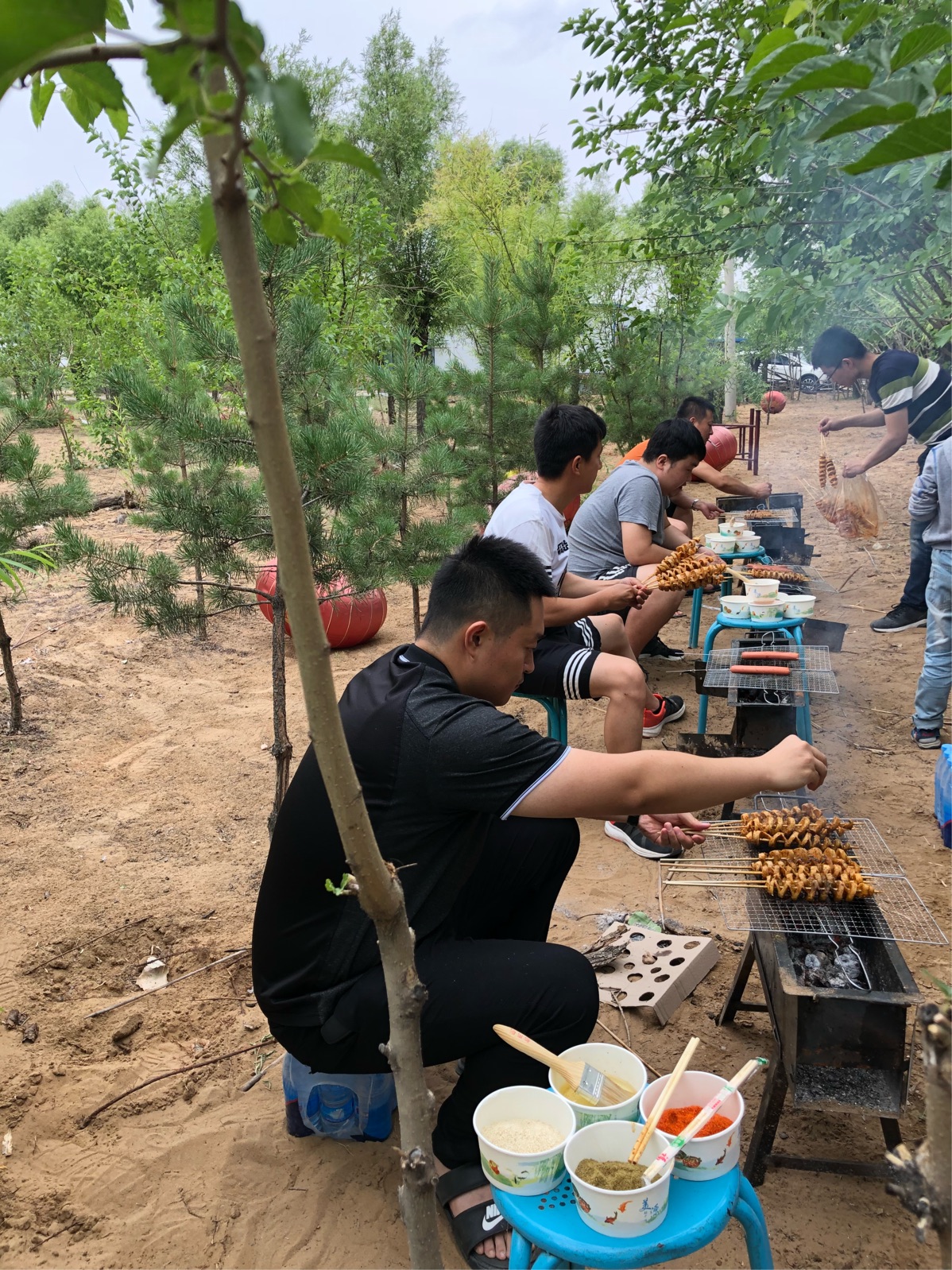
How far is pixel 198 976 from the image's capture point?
343cm

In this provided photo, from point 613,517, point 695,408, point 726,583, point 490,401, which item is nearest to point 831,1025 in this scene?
point 613,517

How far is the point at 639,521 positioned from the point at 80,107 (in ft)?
15.5

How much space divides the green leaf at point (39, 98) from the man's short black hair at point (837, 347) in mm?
5946

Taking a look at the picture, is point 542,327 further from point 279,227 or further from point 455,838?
point 279,227

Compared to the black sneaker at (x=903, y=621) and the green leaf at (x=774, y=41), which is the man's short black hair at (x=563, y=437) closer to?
the green leaf at (x=774, y=41)

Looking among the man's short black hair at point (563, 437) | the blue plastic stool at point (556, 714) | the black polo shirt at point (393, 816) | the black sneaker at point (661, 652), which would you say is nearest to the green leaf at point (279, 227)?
the black polo shirt at point (393, 816)

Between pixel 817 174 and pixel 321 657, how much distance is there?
6.66 ft

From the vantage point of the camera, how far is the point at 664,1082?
Result: 189 centimetres

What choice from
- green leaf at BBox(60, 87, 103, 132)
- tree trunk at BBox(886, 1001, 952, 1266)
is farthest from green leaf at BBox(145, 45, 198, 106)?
tree trunk at BBox(886, 1001, 952, 1266)

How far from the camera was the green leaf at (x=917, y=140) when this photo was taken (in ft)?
2.53

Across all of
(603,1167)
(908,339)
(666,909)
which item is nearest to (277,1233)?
(603,1167)

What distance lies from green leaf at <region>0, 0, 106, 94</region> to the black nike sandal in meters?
2.37

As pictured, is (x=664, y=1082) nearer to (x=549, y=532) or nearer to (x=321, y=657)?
(x=321, y=657)

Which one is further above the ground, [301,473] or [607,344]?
[607,344]
